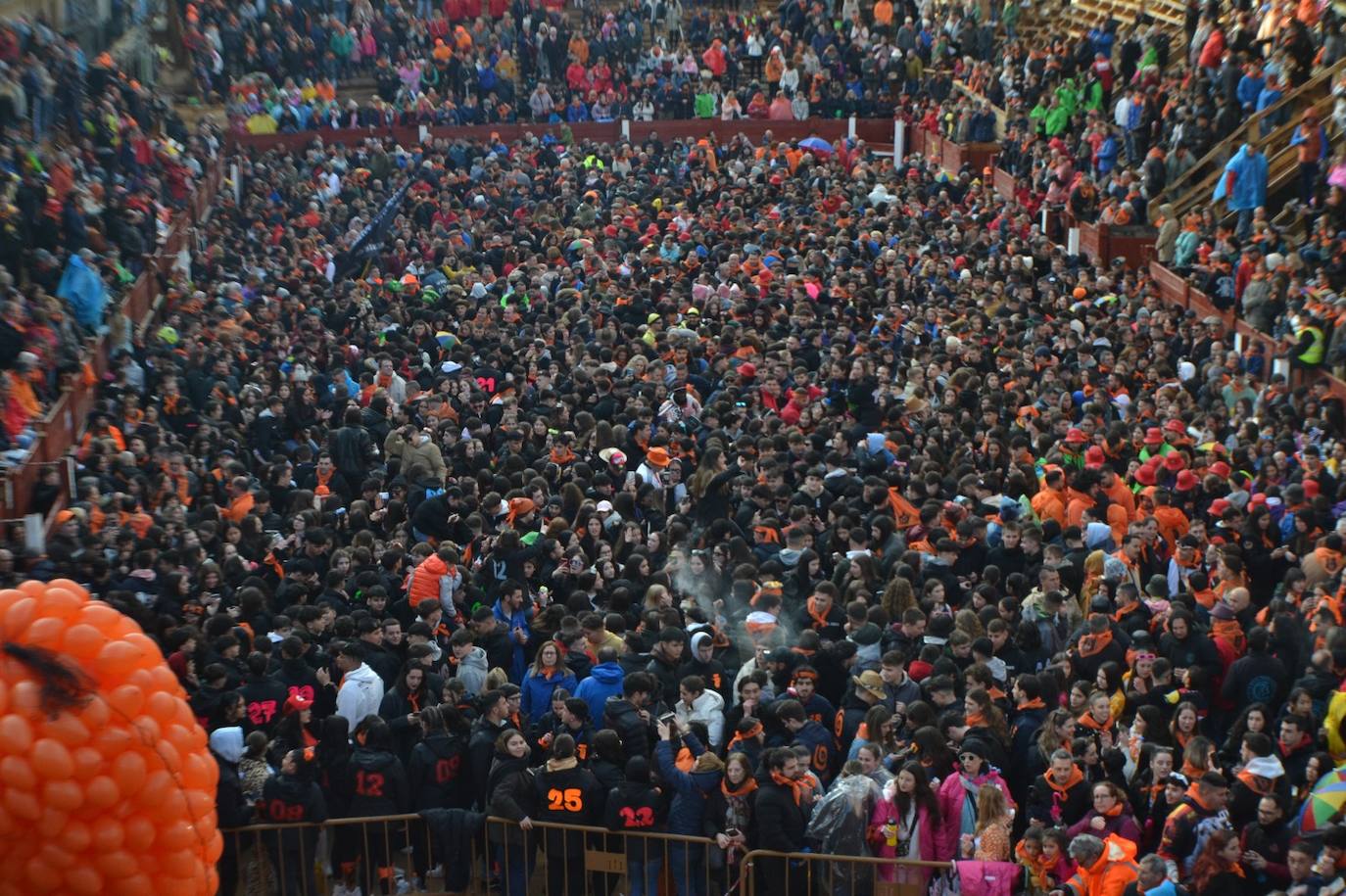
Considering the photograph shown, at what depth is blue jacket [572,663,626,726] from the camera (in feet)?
36.2

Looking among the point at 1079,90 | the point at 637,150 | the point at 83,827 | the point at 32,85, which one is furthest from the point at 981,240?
the point at 83,827

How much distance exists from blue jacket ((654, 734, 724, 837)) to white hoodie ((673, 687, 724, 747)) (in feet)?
1.86

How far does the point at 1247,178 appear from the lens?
75.8ft

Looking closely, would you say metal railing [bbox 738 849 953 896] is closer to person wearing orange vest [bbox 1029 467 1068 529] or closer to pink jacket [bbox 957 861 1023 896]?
pink jacket [bbox 957 861 1023 896]

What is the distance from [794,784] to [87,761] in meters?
3.84

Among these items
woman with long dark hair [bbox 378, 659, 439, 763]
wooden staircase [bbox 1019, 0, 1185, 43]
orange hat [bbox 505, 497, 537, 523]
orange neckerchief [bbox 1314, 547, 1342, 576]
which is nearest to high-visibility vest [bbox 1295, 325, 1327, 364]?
orange neckerchief [bbox 1314, 547, 1342, 576]

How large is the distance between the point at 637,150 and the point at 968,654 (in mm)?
20975

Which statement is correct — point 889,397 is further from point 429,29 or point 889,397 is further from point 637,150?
point 429,29

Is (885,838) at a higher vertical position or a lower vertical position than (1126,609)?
lower

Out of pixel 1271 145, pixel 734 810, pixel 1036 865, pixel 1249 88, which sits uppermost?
pixel 1249 88

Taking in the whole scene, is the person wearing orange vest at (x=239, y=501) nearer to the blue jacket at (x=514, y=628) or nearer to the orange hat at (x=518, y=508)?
the orange hat at (x=518, y=508)

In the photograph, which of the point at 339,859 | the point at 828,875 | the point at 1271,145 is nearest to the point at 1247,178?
the point at 1271,145

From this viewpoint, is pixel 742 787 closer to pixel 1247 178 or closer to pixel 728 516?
pixel 728 516

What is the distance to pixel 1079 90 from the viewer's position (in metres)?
29.0
